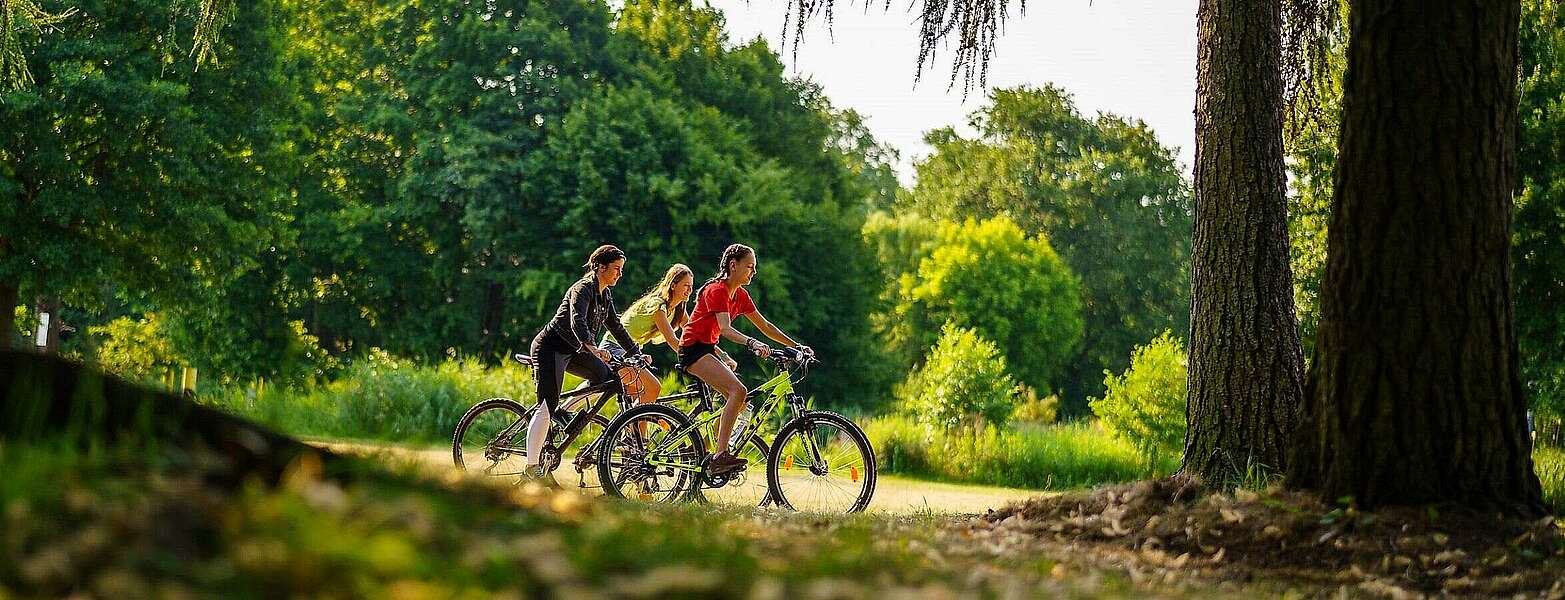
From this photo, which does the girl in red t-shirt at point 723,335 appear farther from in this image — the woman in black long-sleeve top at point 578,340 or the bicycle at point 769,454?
the woman in black long-sleeve top at point 578,340

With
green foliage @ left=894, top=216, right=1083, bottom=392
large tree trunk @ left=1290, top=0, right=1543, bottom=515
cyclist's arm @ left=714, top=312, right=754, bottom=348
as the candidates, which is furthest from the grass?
green foliage @ left=894, top=216, right=1083, bottom=392

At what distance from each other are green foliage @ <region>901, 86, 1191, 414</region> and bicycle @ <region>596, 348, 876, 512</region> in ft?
147

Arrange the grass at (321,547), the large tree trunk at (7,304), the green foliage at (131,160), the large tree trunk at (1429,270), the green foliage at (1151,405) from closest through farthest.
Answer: the grass at (321,547)
the large tree trunk at (1429,270)
the green foliage at (1151,405)
the green foliage at (131,160)
the large tree trunk at (7,304)

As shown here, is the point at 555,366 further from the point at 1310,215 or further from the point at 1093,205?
the point at 1093,205

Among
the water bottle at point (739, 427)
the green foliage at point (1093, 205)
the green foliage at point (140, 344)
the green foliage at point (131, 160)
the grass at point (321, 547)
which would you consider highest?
the green foliage at point (1093, 205)

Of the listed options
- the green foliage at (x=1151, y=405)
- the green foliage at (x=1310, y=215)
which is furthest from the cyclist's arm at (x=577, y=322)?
the green foliage at (x=1151, y=405)

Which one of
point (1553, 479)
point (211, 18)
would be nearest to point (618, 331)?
point (211, 18)

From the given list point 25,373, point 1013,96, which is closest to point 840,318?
point 1013,96

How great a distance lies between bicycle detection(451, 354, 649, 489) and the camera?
9906 mm

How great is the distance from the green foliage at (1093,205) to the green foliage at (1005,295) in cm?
215

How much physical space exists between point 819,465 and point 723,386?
82 cm

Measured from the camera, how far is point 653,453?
9820mm

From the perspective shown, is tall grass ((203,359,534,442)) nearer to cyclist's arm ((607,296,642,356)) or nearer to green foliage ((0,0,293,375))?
green foliage ((0,0,293,375))

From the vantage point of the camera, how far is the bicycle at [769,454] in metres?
9.52
